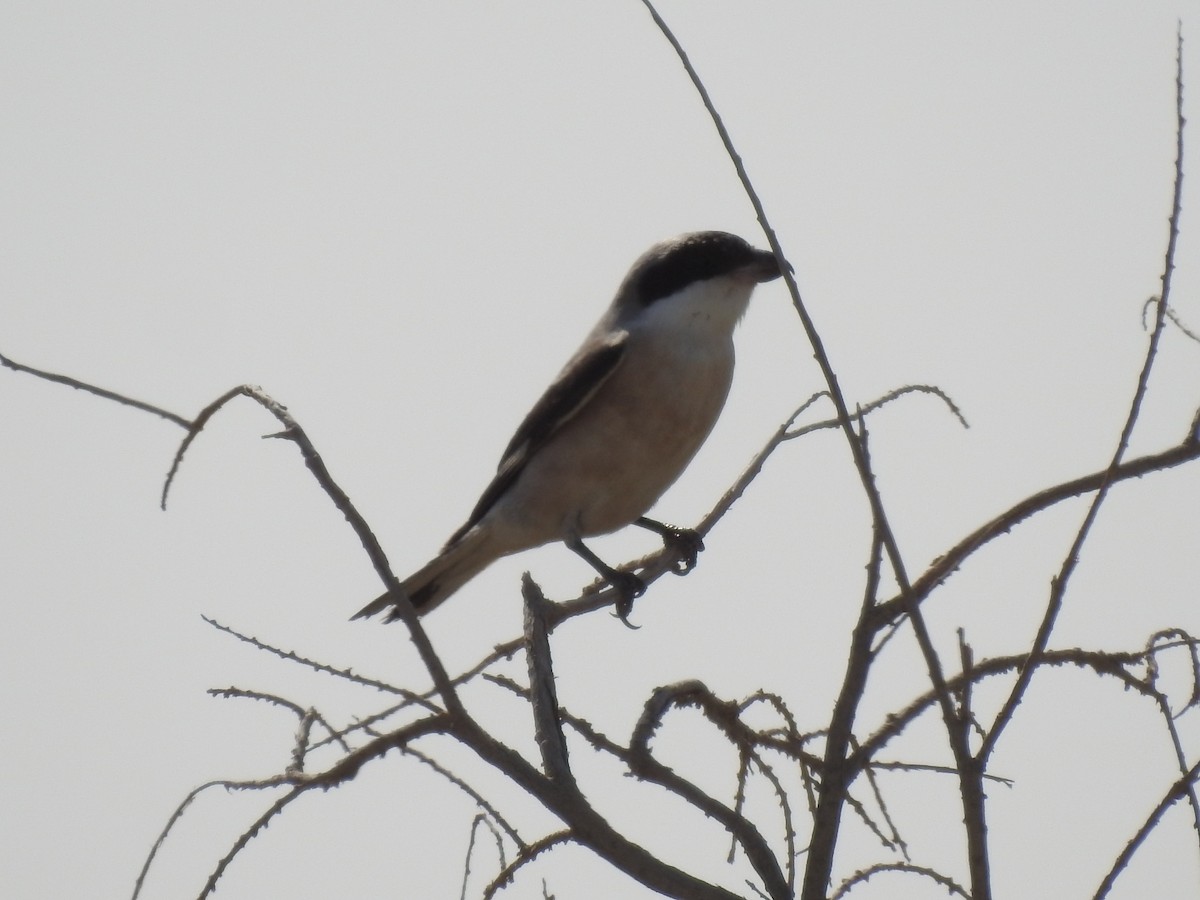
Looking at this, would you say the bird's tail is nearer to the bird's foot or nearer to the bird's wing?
the bird's wing

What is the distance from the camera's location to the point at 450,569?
5.02 meters

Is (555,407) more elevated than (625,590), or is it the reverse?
(555,407)

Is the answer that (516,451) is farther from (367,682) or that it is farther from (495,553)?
(367,682)

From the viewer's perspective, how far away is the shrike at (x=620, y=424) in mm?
4574

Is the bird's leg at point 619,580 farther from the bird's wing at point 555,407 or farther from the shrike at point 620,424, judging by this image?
the bird's wing at point 555,407

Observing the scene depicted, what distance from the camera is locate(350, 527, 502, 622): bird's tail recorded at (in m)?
4.91

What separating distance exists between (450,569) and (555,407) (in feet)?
2.47

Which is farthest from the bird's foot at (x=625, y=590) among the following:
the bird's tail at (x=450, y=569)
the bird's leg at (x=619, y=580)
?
the bird's tail at (x=450, y=569)

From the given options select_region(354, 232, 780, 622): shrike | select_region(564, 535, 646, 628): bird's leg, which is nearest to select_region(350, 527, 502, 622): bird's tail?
select_region(354, 232, 780, 622): shrike

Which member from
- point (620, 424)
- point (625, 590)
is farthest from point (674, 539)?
point (625, 590)

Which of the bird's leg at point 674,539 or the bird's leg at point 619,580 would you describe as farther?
the bird's leg at point 674,539

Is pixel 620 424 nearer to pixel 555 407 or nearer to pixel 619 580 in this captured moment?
pixel 555 407

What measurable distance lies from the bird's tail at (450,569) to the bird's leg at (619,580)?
0.35 meters

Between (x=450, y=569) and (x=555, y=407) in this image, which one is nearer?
(x=555, y=407)
